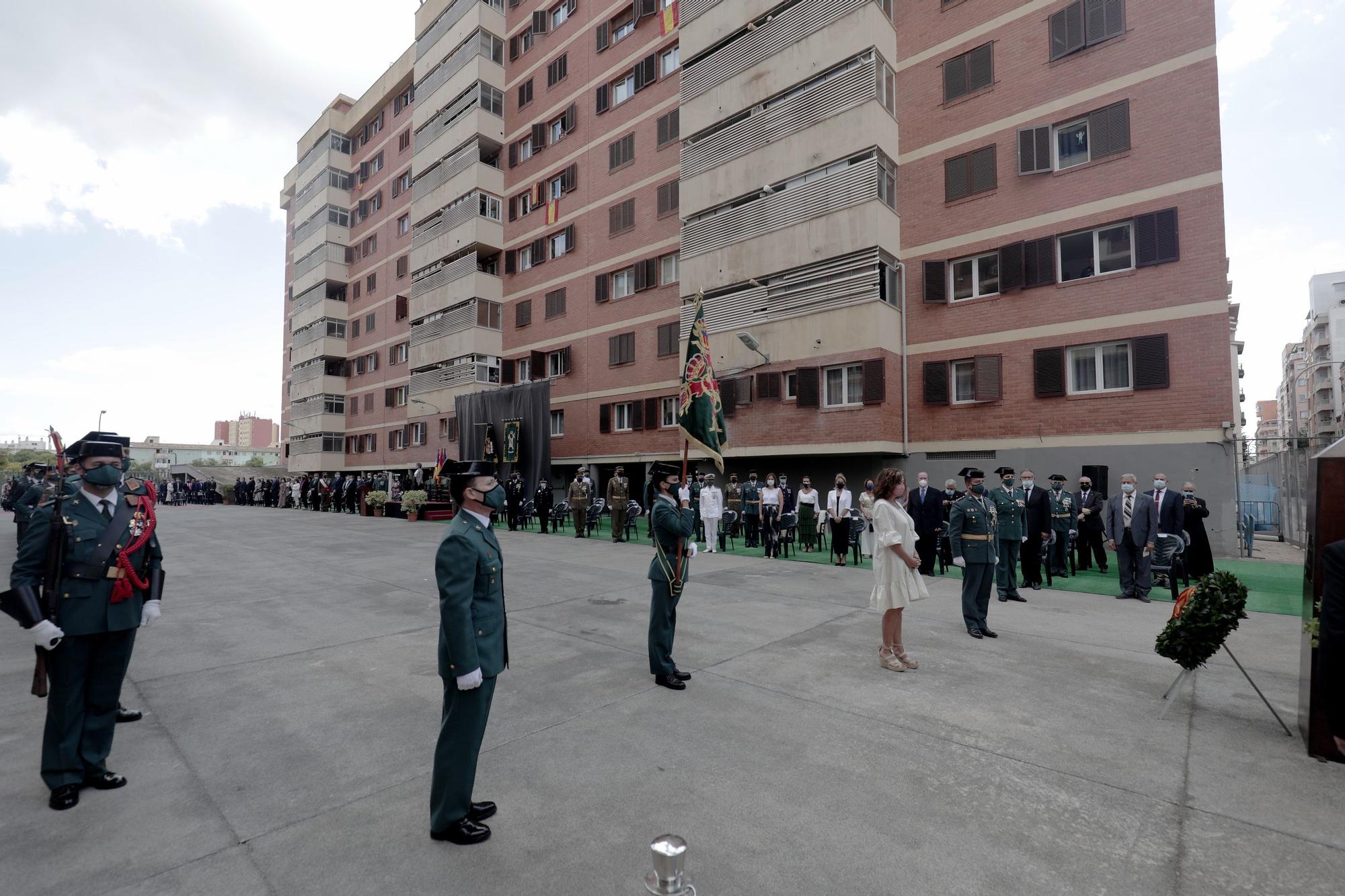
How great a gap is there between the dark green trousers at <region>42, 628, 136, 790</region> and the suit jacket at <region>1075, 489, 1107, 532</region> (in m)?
14.7

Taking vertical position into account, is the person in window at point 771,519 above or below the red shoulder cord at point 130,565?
below

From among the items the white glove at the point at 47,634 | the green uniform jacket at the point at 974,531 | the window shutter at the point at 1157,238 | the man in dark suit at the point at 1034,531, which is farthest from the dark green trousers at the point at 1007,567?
the white glove at the point at 47,634

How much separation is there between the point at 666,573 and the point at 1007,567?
6.79 metres

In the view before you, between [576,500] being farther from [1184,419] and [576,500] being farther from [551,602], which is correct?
[1184,419]

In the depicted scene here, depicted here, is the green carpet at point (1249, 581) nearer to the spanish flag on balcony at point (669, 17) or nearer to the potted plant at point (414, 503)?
the potted plant at point (414, 503)

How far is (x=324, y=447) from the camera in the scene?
1816 inches

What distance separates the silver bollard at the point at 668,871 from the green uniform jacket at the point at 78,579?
145 inches

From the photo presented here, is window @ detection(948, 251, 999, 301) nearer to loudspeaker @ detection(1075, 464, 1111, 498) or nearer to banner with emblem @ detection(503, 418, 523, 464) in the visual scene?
loudspeaker @ detection(1075, 464, 1111, 498)

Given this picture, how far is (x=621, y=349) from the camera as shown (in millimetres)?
26969

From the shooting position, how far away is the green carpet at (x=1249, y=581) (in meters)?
9.48

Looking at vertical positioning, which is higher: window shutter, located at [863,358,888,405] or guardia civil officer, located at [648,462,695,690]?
window shutter, located at [863,358,888,405]

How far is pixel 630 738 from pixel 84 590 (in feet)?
11.6

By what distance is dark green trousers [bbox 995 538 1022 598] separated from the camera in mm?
9883

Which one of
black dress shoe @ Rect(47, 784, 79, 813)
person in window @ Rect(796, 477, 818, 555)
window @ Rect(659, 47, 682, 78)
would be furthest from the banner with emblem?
black dress shoe @ Rect(47, 784, 79, 813)
